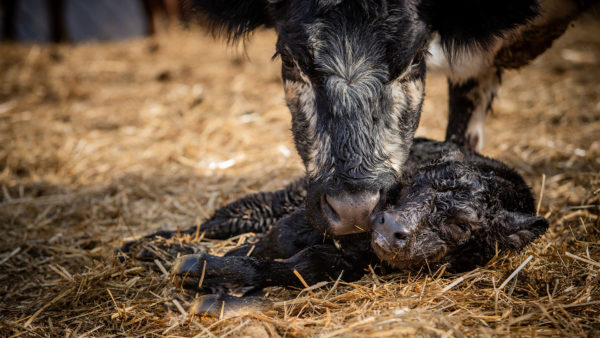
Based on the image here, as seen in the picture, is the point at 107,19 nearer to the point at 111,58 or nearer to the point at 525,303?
the point at 111,58

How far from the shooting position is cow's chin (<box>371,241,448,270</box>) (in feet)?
6.40

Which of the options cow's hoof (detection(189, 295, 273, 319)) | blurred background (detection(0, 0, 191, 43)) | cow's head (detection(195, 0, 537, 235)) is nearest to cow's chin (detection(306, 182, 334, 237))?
cow's head (detection(195, 0, 537, 235))

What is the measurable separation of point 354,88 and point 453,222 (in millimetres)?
847

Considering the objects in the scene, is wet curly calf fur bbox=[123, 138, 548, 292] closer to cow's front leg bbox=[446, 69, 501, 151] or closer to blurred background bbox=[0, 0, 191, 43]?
cow's front leg bbox=[446, 69, 501, 151]

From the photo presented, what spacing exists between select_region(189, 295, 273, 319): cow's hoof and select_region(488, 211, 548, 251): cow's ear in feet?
3.98

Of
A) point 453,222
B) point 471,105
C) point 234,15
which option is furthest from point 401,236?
point 471,105

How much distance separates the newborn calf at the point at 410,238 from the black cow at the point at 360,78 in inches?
6.7

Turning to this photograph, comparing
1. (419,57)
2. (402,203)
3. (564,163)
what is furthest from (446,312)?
(564,163)

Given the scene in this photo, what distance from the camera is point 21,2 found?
1145cm

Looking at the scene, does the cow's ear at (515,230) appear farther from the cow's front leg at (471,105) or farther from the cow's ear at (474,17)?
the cow's front leg at (471,105)

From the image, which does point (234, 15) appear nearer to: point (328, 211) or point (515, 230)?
point (328, 211)

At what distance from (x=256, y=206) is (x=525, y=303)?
180 centimetres

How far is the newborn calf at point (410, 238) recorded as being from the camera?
2.06 metres

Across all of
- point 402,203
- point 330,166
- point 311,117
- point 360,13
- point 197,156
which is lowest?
point 197,156
